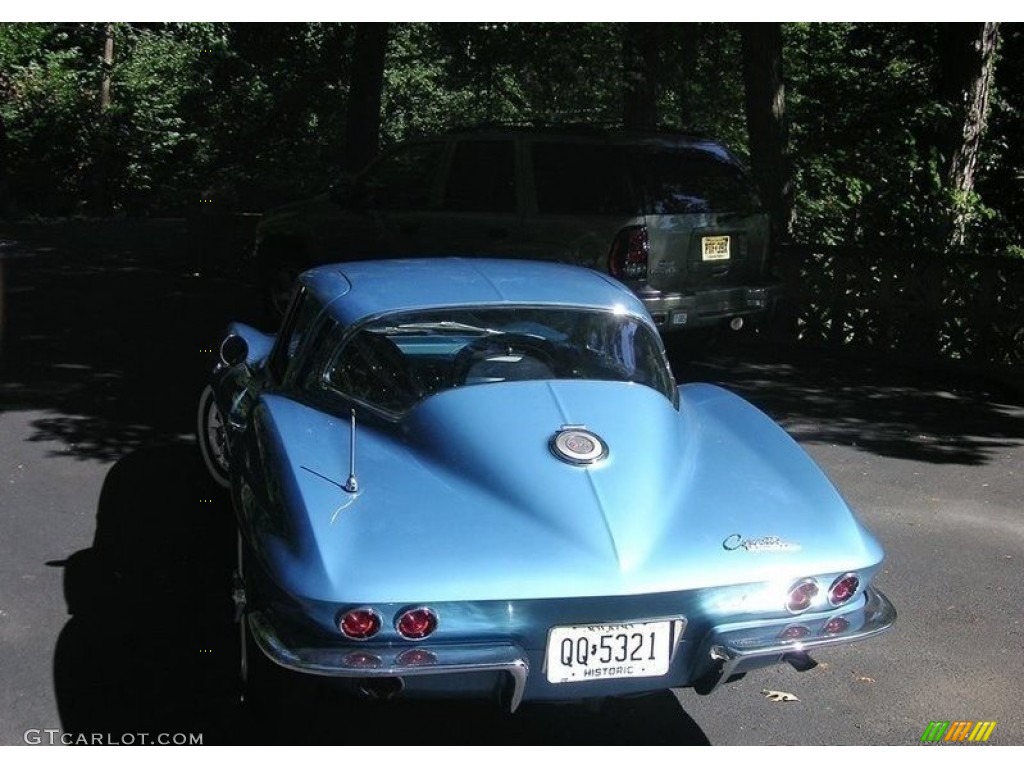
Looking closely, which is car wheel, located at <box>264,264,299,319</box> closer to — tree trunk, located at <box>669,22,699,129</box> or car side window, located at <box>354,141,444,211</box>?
car side window, located at <box>354,141,444,211</box>

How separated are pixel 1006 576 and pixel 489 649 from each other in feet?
11.2

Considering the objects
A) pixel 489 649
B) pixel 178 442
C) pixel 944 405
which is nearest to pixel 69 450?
pixel 178 442

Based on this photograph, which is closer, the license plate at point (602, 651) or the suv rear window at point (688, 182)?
the license plate at point (602, 651)

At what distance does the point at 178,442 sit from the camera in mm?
8094

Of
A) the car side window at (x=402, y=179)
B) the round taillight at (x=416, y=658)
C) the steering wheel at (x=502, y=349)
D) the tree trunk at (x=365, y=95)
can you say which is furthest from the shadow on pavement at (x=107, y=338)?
the round taillight at (x=416, y=658)

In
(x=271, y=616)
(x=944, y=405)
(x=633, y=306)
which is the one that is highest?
(x=633, y=306)

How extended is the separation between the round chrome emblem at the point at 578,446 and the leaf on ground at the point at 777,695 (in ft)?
3.87

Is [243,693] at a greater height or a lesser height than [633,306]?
lesser

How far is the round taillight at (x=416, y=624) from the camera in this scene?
11.9ft

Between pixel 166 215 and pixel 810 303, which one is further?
pixel 166 215

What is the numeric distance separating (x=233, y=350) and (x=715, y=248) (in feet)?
16.6

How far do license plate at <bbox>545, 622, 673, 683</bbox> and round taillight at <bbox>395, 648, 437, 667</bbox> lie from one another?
35cm

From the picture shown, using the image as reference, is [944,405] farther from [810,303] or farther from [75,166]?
[75,166]

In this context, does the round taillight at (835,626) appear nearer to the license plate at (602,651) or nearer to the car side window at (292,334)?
the license plate at (602,651)
